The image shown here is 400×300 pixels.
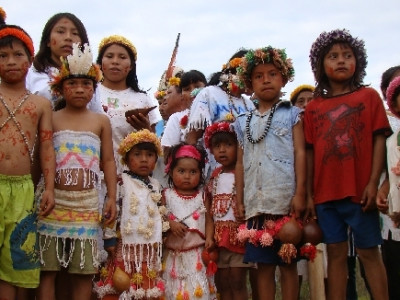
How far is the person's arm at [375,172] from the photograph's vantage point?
431 cm

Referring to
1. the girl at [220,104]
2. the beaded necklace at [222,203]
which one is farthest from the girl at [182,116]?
the beaded necklace at [222,203]

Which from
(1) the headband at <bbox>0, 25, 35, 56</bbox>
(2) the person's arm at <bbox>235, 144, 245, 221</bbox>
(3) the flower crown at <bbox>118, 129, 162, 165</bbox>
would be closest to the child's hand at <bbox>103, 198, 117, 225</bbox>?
(3) the flower crown at <bbox>118, 129, 162, 165</bbox>

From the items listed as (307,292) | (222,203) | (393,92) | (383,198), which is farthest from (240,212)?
(307,292)

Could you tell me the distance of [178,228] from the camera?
5.21m

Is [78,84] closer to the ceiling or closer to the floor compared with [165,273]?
closer to the ceiling

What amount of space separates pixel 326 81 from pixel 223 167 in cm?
121

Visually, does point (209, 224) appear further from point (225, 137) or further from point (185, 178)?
point (225, 137)

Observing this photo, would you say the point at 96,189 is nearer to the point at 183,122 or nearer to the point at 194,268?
the point at 194,268

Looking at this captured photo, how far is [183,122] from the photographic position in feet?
20.2

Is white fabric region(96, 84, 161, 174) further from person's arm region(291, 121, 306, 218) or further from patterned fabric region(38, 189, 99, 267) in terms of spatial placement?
person's arm region(291, 121, 306, 218)

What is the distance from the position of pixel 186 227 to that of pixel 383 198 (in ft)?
5.91

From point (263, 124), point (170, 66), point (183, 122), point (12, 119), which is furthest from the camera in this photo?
point (170, 66)

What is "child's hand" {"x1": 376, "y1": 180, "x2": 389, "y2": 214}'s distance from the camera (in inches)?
166

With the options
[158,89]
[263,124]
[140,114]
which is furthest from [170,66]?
[263,124]
